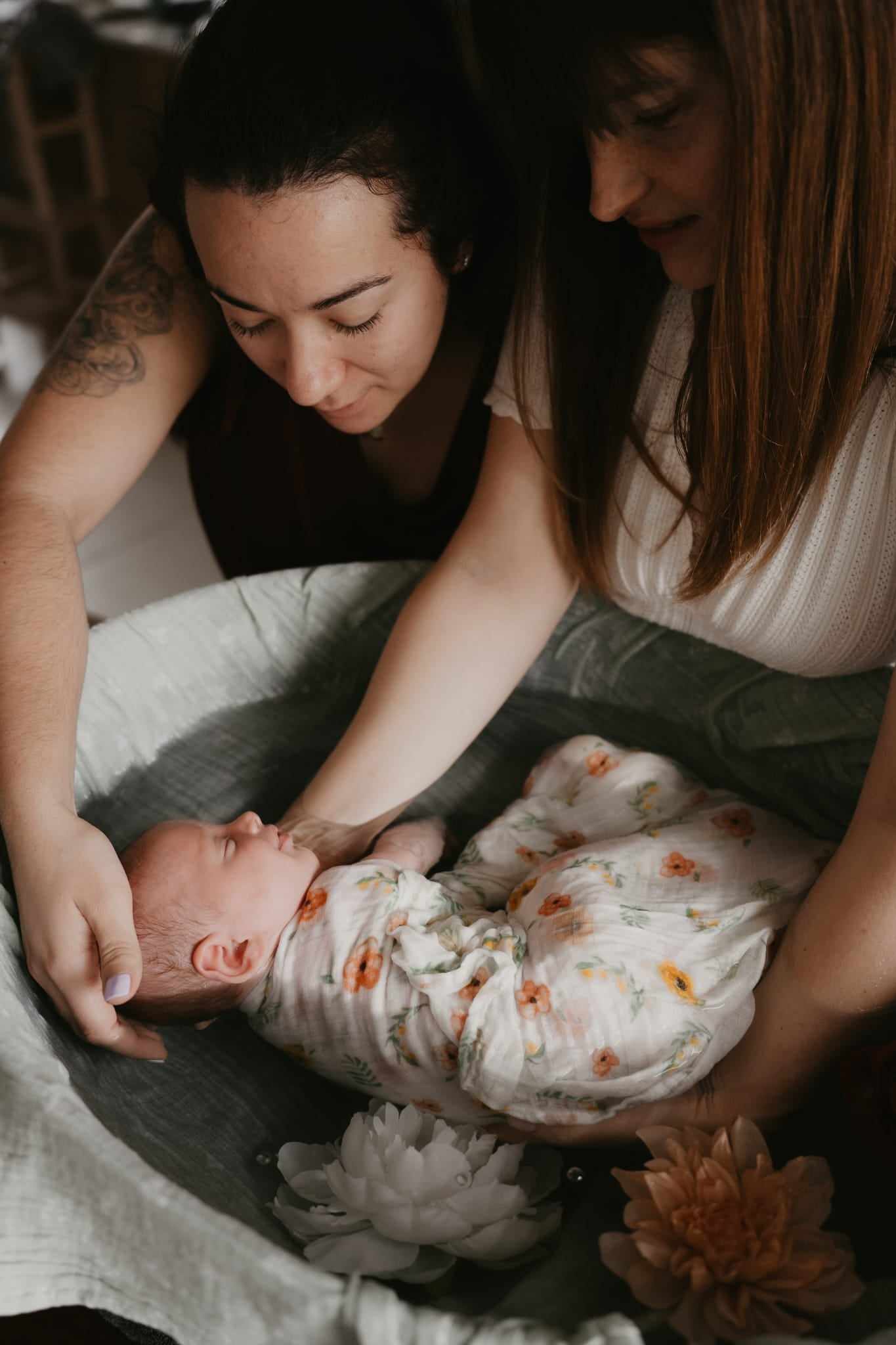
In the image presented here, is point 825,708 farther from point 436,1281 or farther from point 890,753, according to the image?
point 436,1281

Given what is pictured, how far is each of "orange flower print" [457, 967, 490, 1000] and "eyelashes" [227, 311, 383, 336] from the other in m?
0.58

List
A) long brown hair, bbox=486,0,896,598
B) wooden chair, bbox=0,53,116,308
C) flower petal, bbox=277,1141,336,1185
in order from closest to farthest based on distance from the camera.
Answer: long brown hair, bbox=486,0,896,598
flower petal, bbox=277,1141,336,1185
wooden chair, bbox=0,53,116,308

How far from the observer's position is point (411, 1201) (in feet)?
2.76

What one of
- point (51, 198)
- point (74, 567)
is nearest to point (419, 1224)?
point (74, 567)

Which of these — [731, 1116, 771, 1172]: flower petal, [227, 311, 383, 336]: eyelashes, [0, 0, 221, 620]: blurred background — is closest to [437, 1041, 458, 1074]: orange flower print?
[731, 1116, 771, 1172]: flower petal

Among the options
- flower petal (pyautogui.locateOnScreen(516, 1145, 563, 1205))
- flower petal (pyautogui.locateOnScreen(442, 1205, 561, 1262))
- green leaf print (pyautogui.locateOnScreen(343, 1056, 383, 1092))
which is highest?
flower petal (pyautogui.locateOnScreen(442, 1205, 561, 1262))

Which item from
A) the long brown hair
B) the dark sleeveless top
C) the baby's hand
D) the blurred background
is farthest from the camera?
the blurred background

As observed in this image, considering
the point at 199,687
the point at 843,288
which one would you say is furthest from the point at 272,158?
the point at 199,687

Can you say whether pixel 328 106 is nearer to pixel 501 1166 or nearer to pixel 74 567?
pixel 74 567

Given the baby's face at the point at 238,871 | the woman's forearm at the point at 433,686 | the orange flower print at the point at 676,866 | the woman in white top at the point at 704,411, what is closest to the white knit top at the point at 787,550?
the woman in white top at the point at 704,411

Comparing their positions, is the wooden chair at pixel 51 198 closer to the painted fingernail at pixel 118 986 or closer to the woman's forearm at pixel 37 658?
the woman's forearm at pixel 37 658

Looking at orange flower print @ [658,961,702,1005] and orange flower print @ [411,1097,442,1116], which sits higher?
orange flower print @ [658,961,702,1005]

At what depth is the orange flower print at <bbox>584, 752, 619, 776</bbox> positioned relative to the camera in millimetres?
1184

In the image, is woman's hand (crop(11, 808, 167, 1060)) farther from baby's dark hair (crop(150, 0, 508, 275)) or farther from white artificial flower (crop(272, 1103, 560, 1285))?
baby's dark hair (crop(150, 0, 508, 275))
